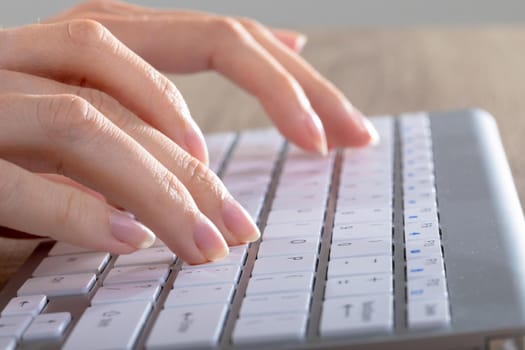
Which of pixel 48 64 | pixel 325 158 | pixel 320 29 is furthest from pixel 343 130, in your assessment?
pixel 320 29

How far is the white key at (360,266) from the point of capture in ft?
1.79

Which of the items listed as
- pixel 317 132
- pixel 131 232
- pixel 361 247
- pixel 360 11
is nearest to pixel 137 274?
pixel 131 232

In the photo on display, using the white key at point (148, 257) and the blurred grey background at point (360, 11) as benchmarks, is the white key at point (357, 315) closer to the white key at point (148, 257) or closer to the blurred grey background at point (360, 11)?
the white key at point (148, 257)

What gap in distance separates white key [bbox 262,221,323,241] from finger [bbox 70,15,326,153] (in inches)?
8.6

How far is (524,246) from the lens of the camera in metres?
0.57

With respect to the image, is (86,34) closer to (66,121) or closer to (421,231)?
(66,121)

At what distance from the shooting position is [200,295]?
1.77 ft

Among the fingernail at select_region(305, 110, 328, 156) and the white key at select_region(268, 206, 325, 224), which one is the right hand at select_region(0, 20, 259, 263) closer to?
the white key at select_region(268, 206, 325, 224)

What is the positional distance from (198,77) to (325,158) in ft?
1.53

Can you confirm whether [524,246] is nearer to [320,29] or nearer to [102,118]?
[102,118]

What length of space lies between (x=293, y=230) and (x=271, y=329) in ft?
0.56

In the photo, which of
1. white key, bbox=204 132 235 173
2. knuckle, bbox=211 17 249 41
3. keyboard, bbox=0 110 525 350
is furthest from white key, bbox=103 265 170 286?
knuckle, bbox=211 17 249 41

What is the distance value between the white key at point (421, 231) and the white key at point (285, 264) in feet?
0.21

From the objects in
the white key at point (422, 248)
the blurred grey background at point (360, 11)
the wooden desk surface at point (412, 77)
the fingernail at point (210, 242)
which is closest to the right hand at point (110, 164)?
the fingernail at point (210, 242)
